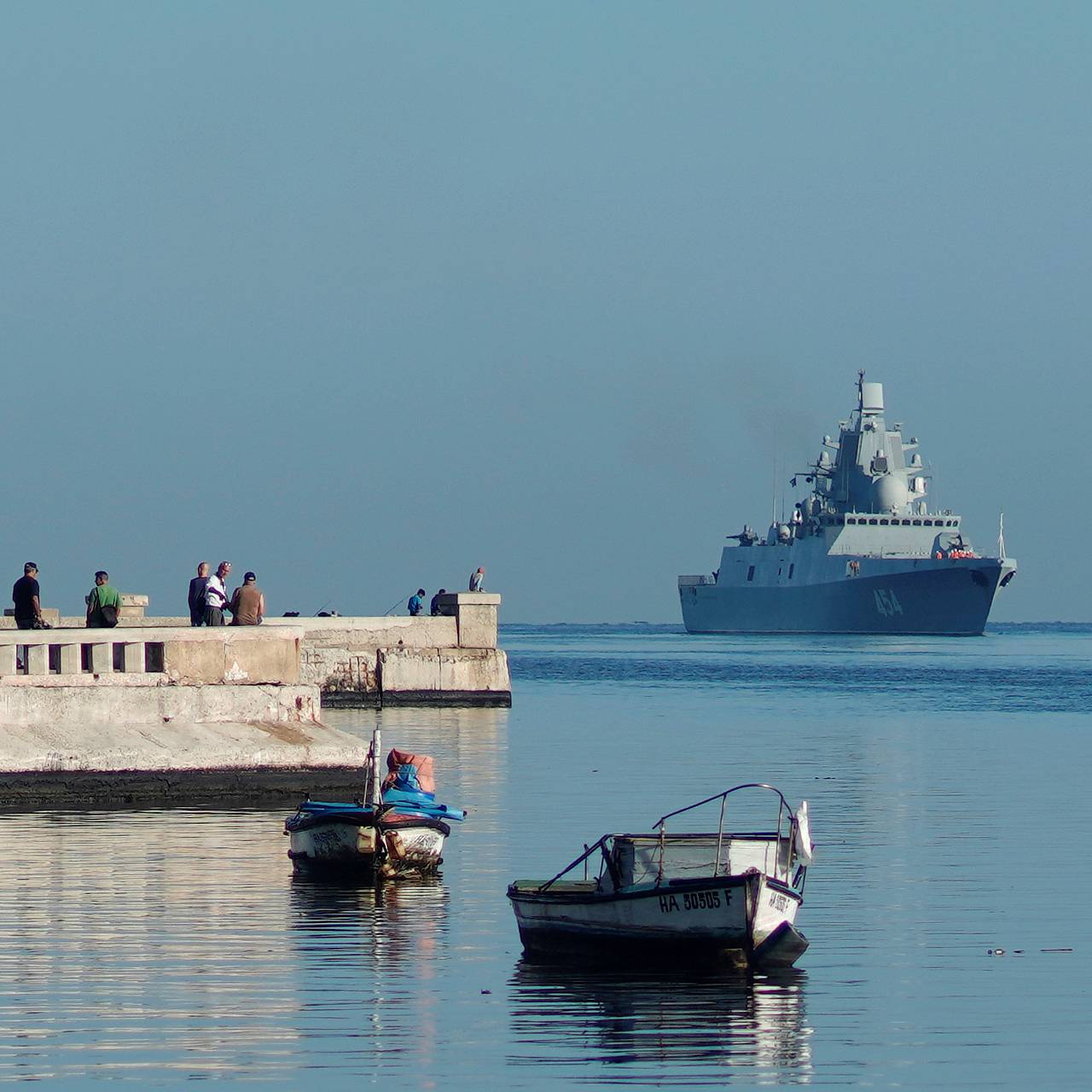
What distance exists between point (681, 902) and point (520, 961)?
1.38 metres

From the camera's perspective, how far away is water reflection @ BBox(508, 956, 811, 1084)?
1221cm

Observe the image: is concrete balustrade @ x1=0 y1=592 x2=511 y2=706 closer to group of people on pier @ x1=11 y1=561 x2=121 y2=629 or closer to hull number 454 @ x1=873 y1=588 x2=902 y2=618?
group of people on pier @ x1=11 y1=561 x2=121 y2=629

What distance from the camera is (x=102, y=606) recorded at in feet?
92.1

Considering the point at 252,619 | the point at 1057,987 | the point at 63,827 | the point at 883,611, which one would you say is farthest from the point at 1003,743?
the point at 883,611

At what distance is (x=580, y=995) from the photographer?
14.3 m

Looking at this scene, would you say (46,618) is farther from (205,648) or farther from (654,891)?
(654,891)

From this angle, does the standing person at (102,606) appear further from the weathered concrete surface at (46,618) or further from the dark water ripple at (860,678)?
the dark water ripple at (860,678)

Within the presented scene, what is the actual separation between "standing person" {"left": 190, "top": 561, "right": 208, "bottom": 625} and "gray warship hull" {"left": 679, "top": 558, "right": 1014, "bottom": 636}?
108 metres

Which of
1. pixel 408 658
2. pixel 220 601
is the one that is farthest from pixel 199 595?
pixel 408 658

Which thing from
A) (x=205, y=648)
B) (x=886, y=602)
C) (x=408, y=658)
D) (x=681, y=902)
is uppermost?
(x=886, y=602)

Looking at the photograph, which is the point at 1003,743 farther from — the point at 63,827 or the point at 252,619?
the point at 63,827

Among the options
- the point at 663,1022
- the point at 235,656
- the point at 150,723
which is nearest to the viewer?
the point at 663,1022

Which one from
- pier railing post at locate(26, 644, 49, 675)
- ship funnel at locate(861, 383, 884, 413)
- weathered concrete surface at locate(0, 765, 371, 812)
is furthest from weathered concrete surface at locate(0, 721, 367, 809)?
ship funnel at locate(861, 383, 884, 413)

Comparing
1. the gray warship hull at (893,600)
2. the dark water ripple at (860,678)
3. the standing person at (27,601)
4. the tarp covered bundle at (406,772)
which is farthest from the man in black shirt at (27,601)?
the gray warship hull at (893,600)
